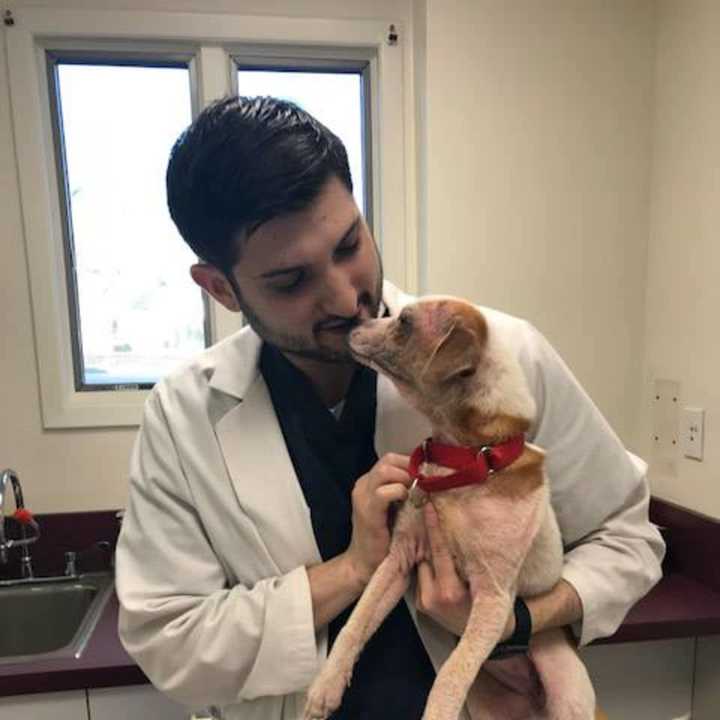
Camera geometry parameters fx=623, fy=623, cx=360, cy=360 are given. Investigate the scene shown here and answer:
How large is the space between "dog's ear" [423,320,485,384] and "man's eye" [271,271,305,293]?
19 cm

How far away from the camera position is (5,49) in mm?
1609

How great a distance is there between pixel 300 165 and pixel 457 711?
62cm

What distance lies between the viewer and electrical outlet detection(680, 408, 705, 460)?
1513 mm

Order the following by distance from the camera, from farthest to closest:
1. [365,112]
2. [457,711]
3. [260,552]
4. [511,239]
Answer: [365,112], [511,239], [260,552], [457,711]

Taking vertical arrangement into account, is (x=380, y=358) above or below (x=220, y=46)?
below

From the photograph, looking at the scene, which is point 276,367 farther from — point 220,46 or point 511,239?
point 220,46

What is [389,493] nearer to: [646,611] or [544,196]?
[646,611]

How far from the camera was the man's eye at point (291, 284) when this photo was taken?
750 millimetres

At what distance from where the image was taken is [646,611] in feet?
4.57

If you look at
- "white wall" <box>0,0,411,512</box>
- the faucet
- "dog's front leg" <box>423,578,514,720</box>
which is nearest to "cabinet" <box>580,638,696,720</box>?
"dog's front leg" <box>423,578,514,720</box>

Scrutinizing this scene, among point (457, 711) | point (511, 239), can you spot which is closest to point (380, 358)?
point (457, 711)

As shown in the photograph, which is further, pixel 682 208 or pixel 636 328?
pixel 636 328

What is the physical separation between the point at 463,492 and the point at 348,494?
8.0 inches

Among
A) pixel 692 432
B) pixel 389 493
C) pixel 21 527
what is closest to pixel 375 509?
pixel 389 493
